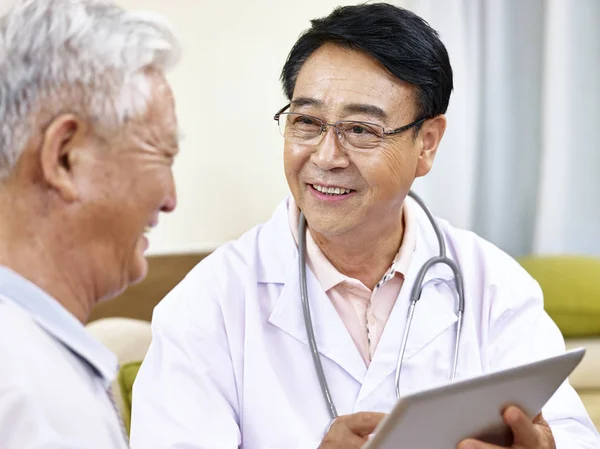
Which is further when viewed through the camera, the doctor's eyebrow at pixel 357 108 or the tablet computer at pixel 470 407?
the doctor's eyebrow at pixel 357 108

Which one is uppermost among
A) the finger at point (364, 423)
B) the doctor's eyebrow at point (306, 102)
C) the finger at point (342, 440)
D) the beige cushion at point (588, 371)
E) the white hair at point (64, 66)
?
the white hair at point (64, 66)

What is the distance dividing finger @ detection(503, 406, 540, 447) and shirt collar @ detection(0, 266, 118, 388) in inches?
25.8

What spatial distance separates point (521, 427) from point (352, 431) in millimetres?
253

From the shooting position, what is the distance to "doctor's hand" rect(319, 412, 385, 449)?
4.24 ft

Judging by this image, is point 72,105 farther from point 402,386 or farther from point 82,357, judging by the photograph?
point 402,386

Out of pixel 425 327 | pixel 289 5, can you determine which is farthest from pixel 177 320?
pixel 289 5

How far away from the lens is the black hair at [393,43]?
157 cm

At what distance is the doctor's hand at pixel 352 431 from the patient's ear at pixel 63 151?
2.17 feet

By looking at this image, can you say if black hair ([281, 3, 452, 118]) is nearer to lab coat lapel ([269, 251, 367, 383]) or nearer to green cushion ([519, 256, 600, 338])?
lab coat lapel ([269, 251, 367, 383])

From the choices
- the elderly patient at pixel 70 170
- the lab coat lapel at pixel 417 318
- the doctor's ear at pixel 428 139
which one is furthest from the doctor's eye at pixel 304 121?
the elderly patient at pixel 70 170

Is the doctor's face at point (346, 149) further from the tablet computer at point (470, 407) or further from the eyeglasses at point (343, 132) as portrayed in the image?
the tablet computer at point (470, 407)

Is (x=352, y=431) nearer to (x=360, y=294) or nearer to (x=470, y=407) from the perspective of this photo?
(x=470, y=407)

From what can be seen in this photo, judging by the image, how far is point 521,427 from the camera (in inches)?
49.9

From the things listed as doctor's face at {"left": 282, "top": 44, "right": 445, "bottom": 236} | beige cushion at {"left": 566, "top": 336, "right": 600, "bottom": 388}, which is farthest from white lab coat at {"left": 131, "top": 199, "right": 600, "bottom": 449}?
beige cushion at {"left": 566, "top": 336, "right": 600, "bottom": 388}
